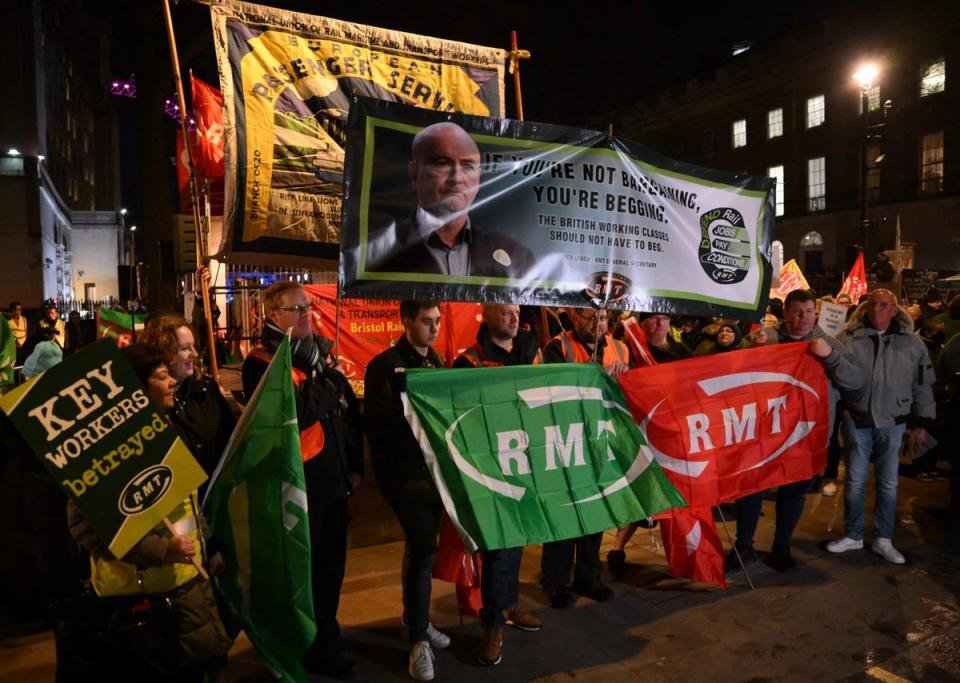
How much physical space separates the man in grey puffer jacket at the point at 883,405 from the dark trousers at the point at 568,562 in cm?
220

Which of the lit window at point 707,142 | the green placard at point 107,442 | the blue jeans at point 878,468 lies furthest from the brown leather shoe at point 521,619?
the lit window at point 707,142

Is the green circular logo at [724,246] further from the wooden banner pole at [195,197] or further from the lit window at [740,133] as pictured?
the lit window at [740,133]

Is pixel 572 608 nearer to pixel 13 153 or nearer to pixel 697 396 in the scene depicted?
pixel 697 396

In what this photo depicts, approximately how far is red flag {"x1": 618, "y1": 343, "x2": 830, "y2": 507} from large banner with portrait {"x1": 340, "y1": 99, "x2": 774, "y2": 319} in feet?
1.58

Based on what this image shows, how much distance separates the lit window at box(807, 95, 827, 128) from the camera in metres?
35.4

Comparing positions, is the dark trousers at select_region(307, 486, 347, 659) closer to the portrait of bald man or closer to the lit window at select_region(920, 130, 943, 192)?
the portrait of bald man

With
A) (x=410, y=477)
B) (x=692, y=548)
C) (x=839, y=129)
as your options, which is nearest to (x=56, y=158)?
(x=839, y=129)

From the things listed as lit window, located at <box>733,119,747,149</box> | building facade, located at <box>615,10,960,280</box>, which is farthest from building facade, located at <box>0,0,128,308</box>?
lit window, located at <box>733,119,747,149</box>

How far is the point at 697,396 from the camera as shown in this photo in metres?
4.89

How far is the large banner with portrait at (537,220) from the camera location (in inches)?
142

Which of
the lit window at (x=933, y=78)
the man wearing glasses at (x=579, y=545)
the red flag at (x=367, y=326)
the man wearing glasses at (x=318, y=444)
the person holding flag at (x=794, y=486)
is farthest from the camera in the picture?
the lit window at (x=933, y=78)

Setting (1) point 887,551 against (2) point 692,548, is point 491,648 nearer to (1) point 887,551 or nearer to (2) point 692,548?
(2) point 692,548

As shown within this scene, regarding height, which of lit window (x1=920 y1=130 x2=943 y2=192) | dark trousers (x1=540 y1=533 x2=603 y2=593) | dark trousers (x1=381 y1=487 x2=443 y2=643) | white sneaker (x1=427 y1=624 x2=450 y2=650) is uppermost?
lit window (x1=920 y1=130 x2=943 y2=192)

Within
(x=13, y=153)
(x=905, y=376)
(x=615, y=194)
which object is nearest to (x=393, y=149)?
(x=615, y=194)
